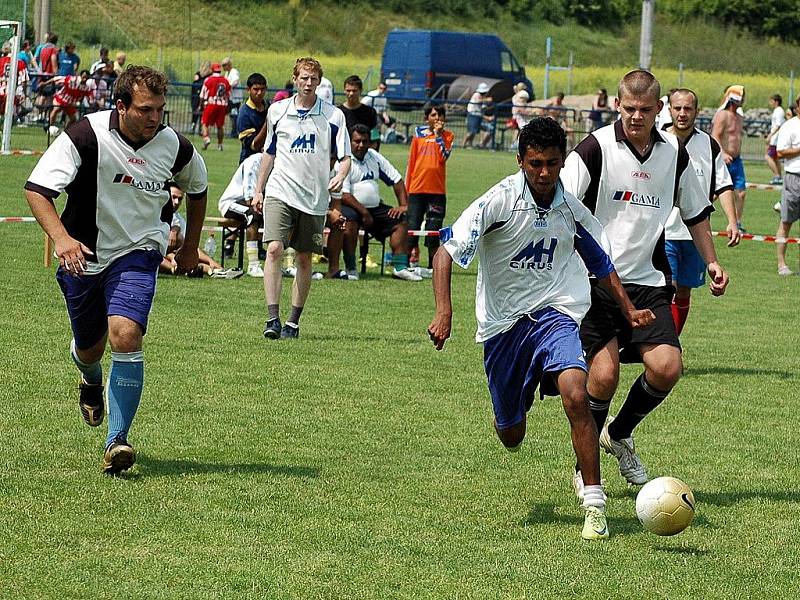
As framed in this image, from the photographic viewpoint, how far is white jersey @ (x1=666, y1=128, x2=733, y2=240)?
8844 millimetres

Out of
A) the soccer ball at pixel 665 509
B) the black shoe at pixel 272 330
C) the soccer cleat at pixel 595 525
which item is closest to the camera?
the soccer ball at pixel 665 509

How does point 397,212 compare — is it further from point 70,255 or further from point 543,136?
point 543,136

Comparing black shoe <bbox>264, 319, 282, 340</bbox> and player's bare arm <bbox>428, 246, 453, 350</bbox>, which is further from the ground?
player's bare arm <bbox>428, 246, 453, 350</bbox>

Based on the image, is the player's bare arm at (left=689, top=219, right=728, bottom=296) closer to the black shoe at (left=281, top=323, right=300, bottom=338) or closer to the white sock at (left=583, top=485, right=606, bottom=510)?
the white sock at (left=583, top=485, right=606, bottom=510)

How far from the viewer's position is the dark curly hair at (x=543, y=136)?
19.0 feet

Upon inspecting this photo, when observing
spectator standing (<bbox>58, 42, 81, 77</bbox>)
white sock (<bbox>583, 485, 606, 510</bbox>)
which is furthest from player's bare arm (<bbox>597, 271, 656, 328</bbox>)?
spectator standing (<bbox>58, 42, 81, 77</bbox>)

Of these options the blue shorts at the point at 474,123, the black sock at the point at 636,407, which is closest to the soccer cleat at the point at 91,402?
the black sock at the point at 636,407

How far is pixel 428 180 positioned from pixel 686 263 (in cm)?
677

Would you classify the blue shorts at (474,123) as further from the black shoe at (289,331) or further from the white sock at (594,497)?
the white sock at (594,497)

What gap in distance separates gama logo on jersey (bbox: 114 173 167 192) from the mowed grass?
4.48 ft

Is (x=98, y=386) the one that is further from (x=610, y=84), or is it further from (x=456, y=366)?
(x=610, y=84)

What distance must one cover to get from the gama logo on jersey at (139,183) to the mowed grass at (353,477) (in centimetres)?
136

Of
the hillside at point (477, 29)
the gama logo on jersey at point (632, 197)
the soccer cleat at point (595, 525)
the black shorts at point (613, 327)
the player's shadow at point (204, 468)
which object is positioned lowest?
the player's shadow at point (204, 468)

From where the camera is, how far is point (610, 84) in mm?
58688
